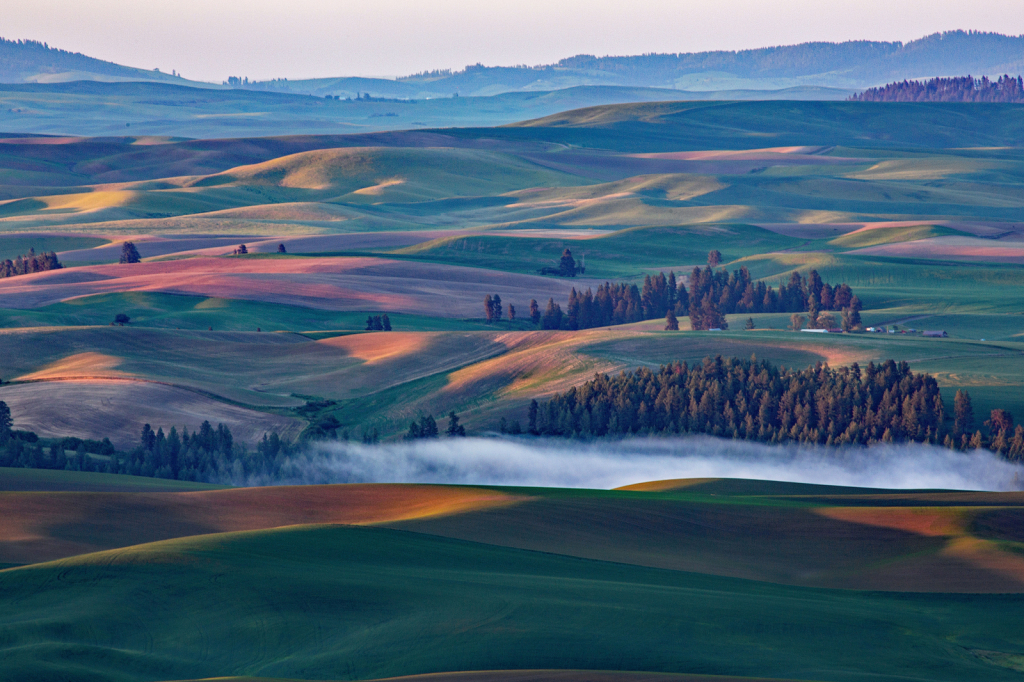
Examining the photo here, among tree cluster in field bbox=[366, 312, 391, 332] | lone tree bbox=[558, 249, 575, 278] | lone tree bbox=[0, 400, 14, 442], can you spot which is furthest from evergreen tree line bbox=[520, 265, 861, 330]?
lone tree bbox=[0, 400, 14, 442]

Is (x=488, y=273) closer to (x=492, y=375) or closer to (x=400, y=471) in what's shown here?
(x=492, y=375)

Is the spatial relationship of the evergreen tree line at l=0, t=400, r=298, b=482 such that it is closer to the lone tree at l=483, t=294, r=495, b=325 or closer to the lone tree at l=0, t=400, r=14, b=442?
the lone tree at l=0, t=400, r=14, b=442

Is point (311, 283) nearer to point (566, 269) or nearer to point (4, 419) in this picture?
point (566, 269)

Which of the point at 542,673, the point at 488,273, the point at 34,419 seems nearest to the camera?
the point at 542,673

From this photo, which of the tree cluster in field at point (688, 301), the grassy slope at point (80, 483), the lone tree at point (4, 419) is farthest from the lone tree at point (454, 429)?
the tree cluster in field at point (688, 301)

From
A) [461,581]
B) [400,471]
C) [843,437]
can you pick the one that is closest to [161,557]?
[461,581]

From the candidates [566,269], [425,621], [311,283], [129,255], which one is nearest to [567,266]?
[566,269]

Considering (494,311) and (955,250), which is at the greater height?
(955,250)
